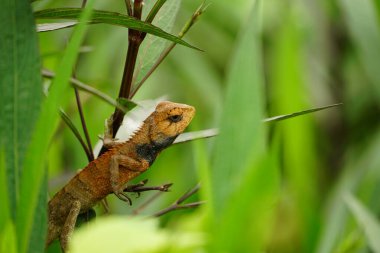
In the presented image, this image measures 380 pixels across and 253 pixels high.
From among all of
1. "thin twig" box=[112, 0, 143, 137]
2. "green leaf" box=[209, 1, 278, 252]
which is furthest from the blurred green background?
"thin twig" box=[112, 0, 143, 137]

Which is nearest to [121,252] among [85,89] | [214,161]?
[214,161]

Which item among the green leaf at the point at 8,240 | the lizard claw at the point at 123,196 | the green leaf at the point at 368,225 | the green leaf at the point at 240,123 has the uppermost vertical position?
the green leaf at the point at 240,123

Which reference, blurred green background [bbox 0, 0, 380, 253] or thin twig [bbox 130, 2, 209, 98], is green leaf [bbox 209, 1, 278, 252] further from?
thin twig [bbox 130, 2, 209, 98]

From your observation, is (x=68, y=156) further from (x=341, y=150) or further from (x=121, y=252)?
(x=121, y=252)

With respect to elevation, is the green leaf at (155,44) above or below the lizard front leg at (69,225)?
above

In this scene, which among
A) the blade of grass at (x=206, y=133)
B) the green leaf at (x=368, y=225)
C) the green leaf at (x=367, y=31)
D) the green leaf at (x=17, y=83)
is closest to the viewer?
the green leaf at (x=17, y=83)

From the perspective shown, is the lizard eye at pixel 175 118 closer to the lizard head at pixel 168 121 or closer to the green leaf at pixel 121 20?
the lizard head at pixel 168 121

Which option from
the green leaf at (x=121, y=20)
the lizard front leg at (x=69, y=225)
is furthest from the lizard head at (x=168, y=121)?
the green leaf at (x=121, y=20)

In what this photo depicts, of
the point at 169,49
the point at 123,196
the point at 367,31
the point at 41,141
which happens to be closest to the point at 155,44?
the point at 169,49
